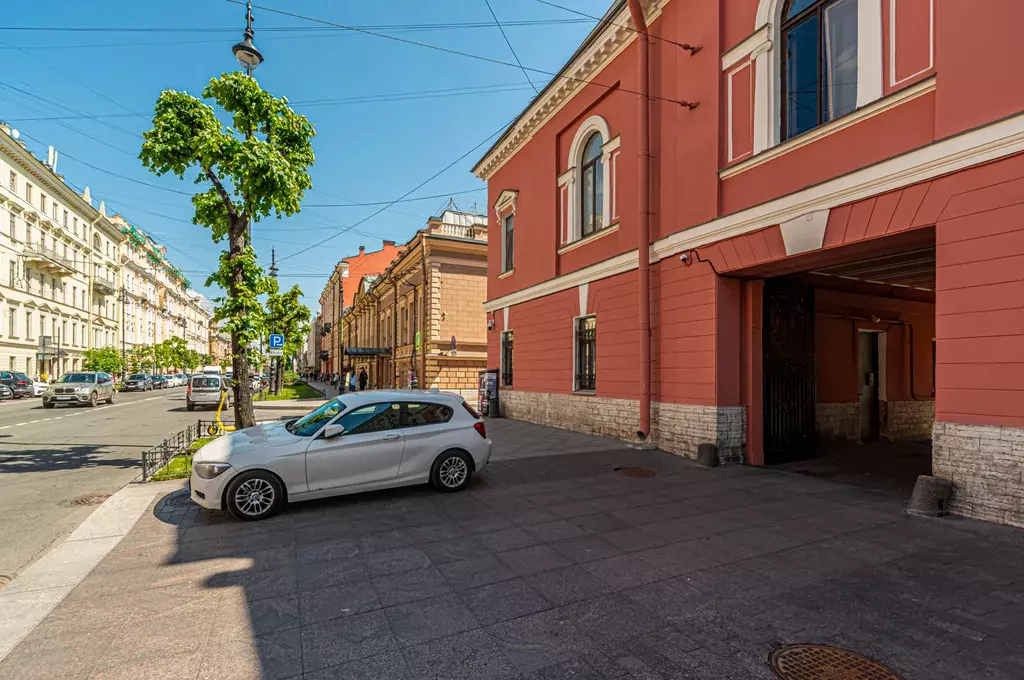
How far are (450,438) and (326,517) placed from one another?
6.17 ft

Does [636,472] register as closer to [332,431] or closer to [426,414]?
[426,414]

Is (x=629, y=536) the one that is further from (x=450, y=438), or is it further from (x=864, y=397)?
(x=864, y=397)

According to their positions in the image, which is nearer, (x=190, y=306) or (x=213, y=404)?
(x=213, y=404)

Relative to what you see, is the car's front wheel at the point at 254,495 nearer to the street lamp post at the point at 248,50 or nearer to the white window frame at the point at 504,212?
the street lamp post at the point at 248,50

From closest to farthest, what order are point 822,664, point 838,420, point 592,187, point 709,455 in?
point 822,664, point 709,455, point 838,420, point 592,187

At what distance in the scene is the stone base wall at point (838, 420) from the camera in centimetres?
1164

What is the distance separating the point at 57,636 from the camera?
11.4ft

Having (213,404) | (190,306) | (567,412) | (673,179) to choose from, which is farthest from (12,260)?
(190,306)

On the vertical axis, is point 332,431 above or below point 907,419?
above

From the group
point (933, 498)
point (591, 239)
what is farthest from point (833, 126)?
point (591, 239)

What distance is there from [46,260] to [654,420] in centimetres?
5457

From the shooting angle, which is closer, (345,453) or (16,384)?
(345,453)

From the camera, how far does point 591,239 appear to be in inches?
520

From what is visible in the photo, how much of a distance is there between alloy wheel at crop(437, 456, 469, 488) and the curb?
3601 millimetres
